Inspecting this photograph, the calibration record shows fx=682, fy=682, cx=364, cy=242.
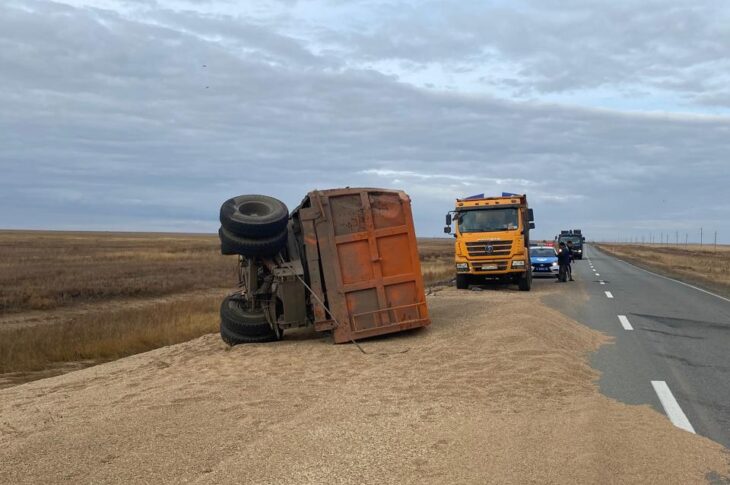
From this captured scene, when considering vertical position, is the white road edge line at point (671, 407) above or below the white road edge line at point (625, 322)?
above

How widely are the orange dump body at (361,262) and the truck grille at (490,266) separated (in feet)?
37.8

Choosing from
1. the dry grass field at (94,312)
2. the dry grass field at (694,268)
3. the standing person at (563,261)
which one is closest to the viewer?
the dry grass field at (94,312)

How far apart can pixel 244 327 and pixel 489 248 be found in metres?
12.8

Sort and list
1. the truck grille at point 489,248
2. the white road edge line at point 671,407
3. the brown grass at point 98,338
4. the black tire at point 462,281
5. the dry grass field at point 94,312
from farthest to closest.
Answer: the black tire at point 462,281 < the truck grille at point 489,248 < the dry grass field at point 94,312 < the brown grass at point 98,338 < the white road edge line at point 671,407

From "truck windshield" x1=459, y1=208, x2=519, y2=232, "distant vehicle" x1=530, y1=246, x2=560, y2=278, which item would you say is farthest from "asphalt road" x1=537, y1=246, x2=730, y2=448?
"distant vehicle" x1=530, y1=246, x2=560, y2=278

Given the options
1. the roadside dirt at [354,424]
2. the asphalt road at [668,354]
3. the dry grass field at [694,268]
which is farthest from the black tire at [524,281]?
the roadside dirt at [354,424]

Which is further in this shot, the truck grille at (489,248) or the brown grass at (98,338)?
the truck grille at (489,248)

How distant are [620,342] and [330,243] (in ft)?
17.9

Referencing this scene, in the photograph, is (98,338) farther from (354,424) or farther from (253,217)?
(354,424)

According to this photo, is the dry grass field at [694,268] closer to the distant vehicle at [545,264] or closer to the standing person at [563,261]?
the standing person at [563,261]

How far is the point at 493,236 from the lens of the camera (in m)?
23.1

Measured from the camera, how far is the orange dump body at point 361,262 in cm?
1159

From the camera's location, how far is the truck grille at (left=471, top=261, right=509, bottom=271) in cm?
2309

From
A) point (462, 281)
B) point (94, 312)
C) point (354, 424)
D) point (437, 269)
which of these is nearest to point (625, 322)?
point (462, 281)
